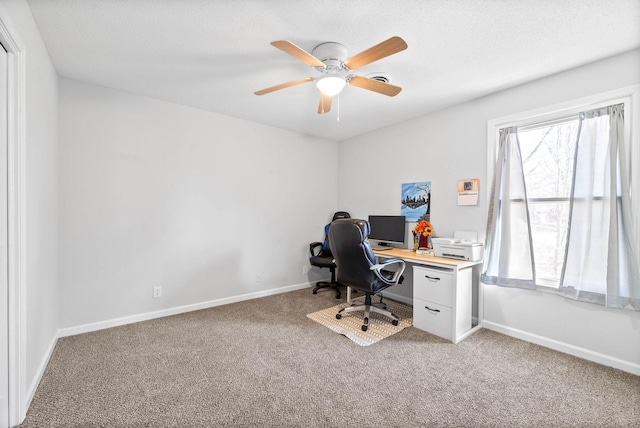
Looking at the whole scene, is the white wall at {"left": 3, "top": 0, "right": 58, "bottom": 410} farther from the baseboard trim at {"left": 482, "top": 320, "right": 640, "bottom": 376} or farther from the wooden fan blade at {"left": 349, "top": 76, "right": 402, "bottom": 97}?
the baseboard trim at {"left": 482, "top": 320, "right": 640, "bottom": 376}

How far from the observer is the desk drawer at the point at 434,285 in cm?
260

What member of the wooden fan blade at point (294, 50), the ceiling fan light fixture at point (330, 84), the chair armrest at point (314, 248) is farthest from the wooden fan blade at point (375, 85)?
the chair armrest at point (314, 248)

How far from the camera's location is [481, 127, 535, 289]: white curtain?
262 cm

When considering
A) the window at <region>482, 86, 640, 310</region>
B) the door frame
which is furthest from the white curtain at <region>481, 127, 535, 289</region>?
the door frame

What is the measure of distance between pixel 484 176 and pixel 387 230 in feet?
4.48

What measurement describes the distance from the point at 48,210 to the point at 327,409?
259cm

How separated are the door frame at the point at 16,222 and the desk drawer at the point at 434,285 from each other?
9.84 ft

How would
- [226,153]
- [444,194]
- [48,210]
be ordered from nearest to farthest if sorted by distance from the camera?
[48,210]
[444,194]
[226,153]

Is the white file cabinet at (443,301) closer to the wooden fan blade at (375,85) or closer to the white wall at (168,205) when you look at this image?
the wooden fan blade at (375,85)

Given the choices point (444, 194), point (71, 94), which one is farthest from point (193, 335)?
point (444, 194)

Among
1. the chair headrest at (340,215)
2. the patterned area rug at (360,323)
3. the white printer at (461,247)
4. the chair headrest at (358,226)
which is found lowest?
the patterned area rug at (360,323)

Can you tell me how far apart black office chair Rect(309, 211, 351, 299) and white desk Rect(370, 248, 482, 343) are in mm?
1324

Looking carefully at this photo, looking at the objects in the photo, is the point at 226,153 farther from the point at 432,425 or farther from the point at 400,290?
the point at 432,425

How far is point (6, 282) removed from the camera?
1.48 metres
